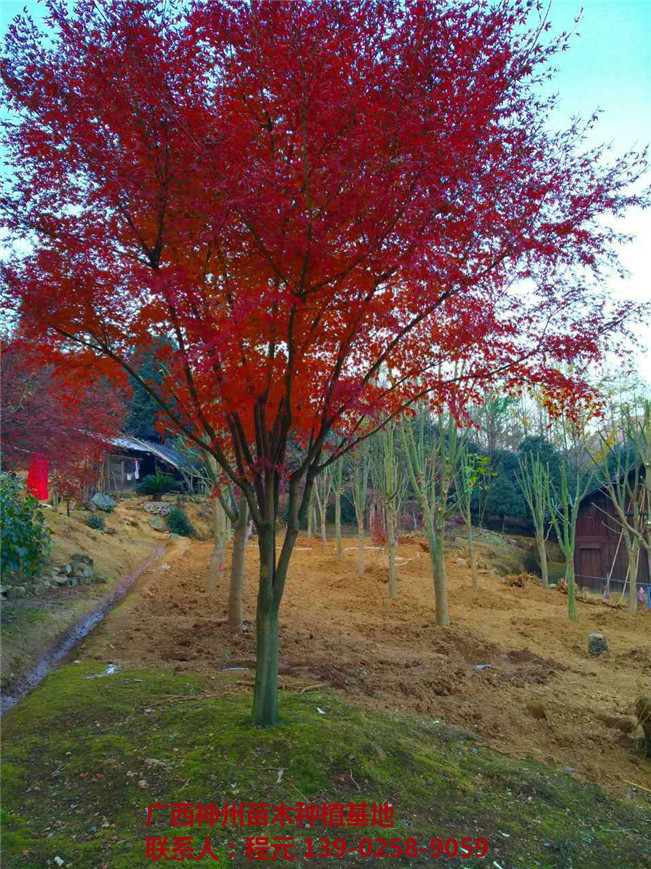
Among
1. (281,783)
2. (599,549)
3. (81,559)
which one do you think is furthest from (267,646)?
(599,549)

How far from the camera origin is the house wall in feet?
65.9

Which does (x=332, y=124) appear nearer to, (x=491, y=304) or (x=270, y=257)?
(x=270, y=257)

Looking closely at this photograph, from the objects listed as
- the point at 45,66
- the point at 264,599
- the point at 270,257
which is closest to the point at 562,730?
the point at 264,599

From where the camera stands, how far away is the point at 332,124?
369 centimetres

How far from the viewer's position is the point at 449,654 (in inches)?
299

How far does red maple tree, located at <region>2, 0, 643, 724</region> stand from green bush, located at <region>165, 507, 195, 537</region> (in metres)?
17.4

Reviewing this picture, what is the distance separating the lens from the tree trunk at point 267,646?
4.05m

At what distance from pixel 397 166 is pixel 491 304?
140 cm

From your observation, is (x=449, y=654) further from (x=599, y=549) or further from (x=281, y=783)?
(x=599, y=549)

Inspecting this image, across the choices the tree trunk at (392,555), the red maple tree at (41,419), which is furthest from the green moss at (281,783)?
the tree trunk at (392,555)

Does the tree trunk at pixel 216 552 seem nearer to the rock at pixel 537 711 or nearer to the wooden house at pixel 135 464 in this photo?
the rock at pixel 537 711

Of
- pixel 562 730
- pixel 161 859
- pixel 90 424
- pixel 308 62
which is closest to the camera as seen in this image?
pixel 161 859

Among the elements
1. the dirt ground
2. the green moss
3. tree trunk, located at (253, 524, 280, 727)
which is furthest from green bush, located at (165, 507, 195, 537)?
tree trunk, located at (253, 524, 280, 727)

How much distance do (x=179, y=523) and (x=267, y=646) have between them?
17.9m
